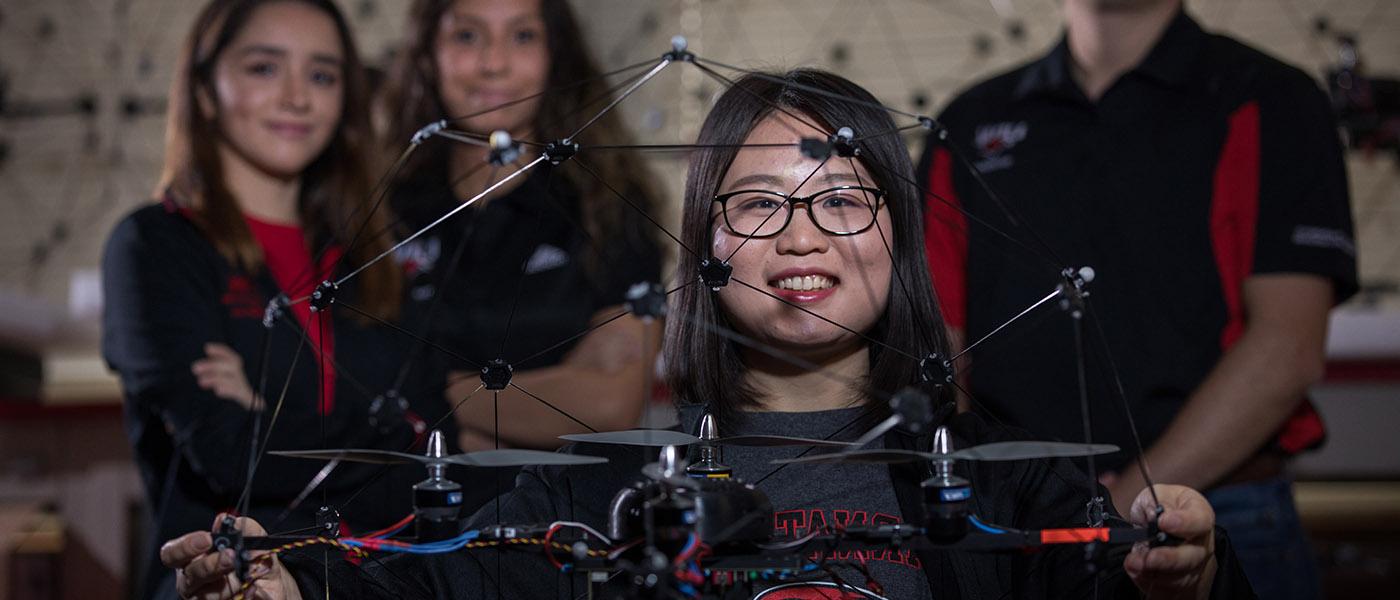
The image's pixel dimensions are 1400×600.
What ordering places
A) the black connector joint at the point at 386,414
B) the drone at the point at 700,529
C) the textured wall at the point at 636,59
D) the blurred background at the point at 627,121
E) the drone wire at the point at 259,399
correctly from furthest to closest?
the textured wall at the point at 636,59, the blurred background at the point at 627,121, the black connector joint at the point at 386,414, the drone wire at the point at 259,399, the drone at the point at 700,529

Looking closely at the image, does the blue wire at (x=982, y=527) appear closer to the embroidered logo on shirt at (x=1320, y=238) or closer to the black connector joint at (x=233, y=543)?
the black connector joint at (x=233, y=543)

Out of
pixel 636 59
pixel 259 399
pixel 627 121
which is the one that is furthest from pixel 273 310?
pixel 636 59

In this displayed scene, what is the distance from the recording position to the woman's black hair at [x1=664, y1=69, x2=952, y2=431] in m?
1.14

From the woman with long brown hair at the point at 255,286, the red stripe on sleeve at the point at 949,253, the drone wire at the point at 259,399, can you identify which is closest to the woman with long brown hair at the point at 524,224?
the woman with long brown hair at the point at 255,286

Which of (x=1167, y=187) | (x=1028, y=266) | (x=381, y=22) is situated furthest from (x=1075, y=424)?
(x=381, y=22)

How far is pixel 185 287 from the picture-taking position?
1452mm

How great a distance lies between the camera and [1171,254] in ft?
4.78

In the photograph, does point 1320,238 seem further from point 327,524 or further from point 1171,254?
point 327,524

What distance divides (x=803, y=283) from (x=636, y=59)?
178 centimetres

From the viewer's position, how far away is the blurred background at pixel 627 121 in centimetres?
209

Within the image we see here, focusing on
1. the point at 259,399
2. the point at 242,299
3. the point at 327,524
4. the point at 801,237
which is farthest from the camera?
the point at 242,299

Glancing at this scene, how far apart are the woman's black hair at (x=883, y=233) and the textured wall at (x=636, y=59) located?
1.44 meters

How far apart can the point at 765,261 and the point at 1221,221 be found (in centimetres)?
67

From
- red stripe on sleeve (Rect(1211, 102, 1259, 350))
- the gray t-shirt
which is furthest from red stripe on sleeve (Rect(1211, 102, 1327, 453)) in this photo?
the gray t-shirt
